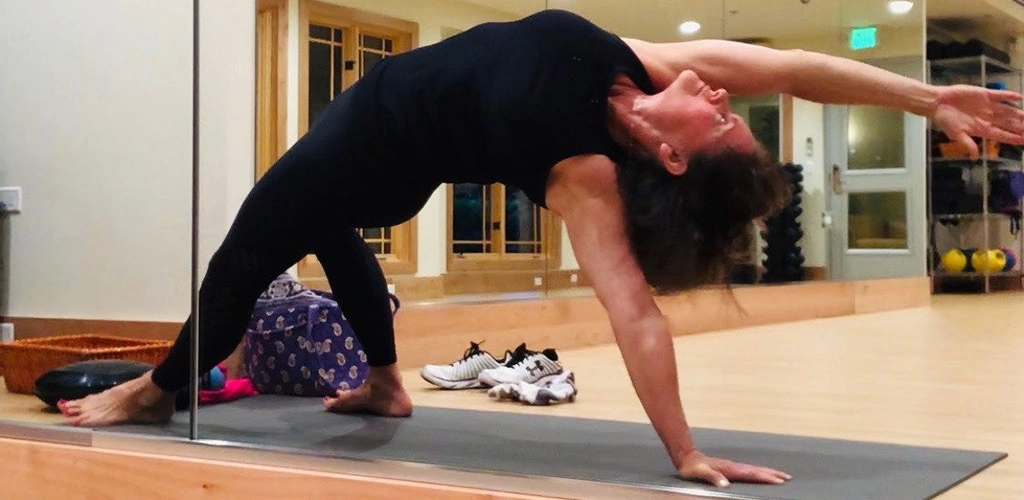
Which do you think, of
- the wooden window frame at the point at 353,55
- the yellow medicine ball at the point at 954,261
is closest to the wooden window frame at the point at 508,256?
the wooden window frame at the point at 353,55

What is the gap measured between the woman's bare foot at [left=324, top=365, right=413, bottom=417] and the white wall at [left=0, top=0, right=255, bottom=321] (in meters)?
0.33

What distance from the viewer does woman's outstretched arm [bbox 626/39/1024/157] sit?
136 cm

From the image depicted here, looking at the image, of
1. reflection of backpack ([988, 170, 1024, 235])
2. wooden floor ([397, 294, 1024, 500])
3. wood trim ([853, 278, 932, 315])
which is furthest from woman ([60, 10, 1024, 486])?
wood trim ([853, 278, 932, 315])

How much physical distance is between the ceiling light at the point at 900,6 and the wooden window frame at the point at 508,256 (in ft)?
2.07

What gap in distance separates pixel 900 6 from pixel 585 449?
2.89 ft

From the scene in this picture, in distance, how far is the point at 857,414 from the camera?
2.00 meters

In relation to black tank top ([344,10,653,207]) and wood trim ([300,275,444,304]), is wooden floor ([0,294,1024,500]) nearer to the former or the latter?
wood trim ([300,275,444,304])

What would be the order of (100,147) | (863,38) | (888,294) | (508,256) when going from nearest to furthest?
1. (863,38)
2. (508,256)
3. (100,147)
4. (888,294)

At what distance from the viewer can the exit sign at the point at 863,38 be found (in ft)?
4.92

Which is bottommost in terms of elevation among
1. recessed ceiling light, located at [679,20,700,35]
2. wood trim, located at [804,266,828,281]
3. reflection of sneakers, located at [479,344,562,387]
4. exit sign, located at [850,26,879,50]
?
reflection of sneakers, located at [479,344,562,387]

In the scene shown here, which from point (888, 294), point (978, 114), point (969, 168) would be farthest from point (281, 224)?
point (888, 294)

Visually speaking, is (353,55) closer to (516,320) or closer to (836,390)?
(516,320)

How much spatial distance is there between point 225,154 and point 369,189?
0.33 metres

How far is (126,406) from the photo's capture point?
71.7 inches
